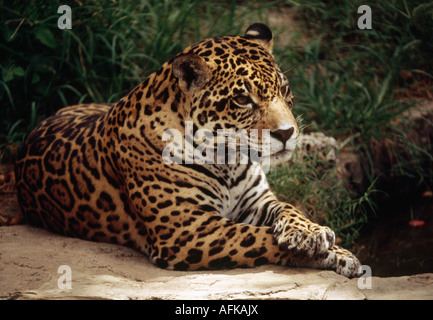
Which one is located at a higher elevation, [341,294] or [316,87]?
[316,87]

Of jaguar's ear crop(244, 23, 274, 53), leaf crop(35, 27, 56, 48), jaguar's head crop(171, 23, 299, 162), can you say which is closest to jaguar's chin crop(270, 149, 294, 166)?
jaguar's head crop(171, 23, 299, 162)

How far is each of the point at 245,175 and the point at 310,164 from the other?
7.78ft

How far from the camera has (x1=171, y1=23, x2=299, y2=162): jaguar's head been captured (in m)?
5.54

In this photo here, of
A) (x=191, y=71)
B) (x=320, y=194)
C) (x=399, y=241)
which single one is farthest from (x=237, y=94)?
(x=399, y=241)

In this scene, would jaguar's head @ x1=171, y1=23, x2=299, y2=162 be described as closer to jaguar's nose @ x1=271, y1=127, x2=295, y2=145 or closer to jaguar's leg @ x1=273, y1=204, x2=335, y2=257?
jaguar's nose @ x1=271, y1=127, x2=295, y2=145

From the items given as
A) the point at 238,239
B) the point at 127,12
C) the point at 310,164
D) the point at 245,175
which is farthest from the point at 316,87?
the point at 238,239

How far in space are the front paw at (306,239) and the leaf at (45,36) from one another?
441 cm

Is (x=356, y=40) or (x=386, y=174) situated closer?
(x=386, y=174)

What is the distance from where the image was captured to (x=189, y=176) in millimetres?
5938

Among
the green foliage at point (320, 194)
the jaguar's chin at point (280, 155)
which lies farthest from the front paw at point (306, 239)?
the green foliage at point (320, 194)

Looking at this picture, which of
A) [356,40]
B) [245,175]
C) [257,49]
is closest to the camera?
[257,49]

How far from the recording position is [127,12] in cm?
925

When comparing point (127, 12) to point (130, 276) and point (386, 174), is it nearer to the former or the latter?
point (386, 174)
